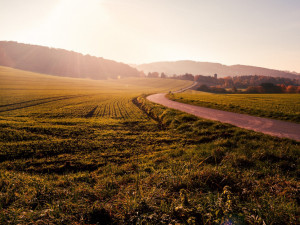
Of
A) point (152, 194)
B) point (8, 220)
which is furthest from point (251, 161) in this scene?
point (8, 220)

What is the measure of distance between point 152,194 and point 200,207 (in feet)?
4.24

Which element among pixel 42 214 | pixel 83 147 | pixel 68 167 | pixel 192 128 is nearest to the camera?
pixel 42 214

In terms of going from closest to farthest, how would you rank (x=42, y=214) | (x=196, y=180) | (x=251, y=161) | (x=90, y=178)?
(x=42, y=214) → (x=196, y=180) → (x=90, y=178) → (x=251, y=161)

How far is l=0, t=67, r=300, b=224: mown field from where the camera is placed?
133 inches

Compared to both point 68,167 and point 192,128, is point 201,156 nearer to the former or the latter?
point 192,128

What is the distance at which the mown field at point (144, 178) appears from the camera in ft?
11.1

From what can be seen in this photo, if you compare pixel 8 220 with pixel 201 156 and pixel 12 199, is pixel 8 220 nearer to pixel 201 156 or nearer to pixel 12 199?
pixel 12 199

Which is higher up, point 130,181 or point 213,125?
point 213,125

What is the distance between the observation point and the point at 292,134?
483 inches

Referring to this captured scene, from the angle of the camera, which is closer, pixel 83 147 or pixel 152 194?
pixel 152 194

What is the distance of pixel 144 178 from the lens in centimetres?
571

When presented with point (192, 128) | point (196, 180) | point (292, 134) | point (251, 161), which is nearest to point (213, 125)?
point (192, 128)

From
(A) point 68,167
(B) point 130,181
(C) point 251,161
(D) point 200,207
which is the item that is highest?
(D) point 200,207

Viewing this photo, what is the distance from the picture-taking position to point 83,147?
10398mm
